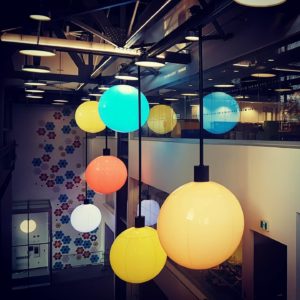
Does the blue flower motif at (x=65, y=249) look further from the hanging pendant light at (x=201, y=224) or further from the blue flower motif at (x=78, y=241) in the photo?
the hanging pendant light at (x=201, y=224)

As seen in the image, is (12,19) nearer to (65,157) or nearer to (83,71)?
(83,71)

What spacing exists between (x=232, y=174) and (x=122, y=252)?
1626 mm

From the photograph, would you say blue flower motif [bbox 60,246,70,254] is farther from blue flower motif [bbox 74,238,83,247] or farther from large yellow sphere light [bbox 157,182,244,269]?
large yellow sphere light [bbox 157,182,244,269]

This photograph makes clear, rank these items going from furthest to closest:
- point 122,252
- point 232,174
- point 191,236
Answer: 1. point 232,174
2. point 122,252
3. point 191,236

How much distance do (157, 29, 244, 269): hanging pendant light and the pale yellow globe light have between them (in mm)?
8983

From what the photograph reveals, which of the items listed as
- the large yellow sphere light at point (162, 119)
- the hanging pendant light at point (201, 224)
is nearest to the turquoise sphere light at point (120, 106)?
the hanging pendant light at point (201, 224)

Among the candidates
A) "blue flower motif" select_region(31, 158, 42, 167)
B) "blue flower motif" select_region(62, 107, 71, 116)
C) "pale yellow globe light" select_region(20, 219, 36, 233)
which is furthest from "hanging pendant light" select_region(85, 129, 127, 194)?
"blue flower motif" select_region(62, 107, 71, 116)

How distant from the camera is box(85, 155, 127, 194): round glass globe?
9.93ft

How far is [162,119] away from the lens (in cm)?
562

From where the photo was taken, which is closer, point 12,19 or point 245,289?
point 12,19

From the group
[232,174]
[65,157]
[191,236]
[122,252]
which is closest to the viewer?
[191,236]

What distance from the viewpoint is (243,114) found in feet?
11.3

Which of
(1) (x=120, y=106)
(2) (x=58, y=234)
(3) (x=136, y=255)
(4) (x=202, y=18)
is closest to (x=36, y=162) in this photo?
(2) (x=58, y=234)

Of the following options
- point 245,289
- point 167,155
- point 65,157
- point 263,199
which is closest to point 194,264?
point 263,199
